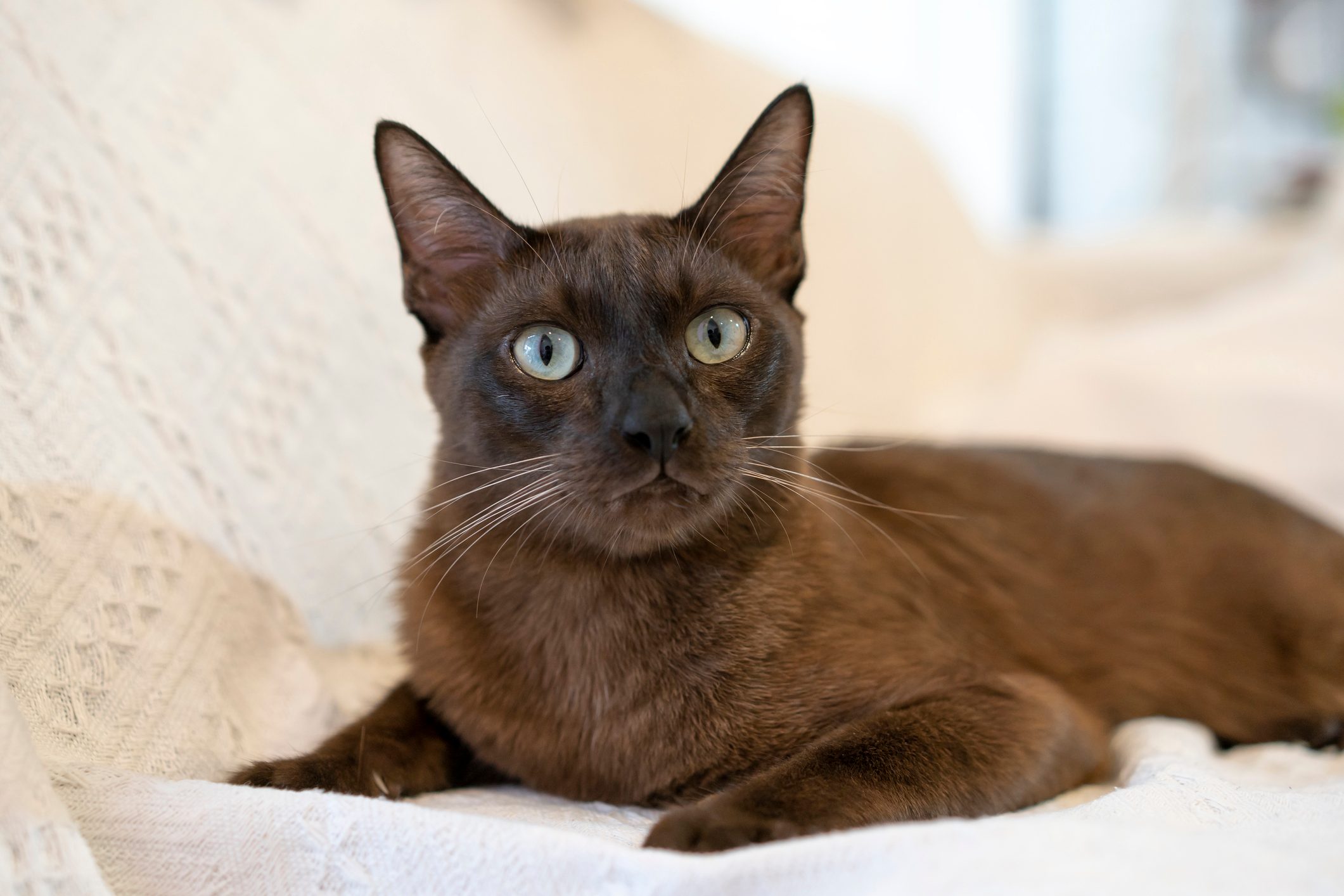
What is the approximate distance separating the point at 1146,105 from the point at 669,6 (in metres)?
4.22

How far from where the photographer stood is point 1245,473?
79.0 inches

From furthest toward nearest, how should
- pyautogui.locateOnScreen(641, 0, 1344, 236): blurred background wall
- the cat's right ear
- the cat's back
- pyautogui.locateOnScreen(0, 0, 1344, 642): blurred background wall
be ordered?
1. pyautogui.locateOnScreen(641, 0, 1344, 236): blurred background wall
2. the cat's back
3. pyautogui.locateOnScreen(0, 0, 1344, 642): blurred background wall
4. the cat's right ear

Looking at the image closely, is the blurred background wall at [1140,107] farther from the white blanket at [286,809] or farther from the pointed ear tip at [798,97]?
the white blanket at [286,809]

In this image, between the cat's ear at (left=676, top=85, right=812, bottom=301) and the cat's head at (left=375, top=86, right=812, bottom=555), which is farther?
the cat's ear at (left=676, top=85, right=812, bottom=301)

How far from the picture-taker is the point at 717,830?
83 centimetres

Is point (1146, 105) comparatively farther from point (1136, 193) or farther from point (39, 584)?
point (39, 584)

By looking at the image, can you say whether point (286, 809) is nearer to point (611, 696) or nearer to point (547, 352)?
point (611, 696)

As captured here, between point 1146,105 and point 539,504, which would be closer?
point 539,504

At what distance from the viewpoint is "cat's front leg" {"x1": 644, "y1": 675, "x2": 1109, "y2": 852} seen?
2.79ft

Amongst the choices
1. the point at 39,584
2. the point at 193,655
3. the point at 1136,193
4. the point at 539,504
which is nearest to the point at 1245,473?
the point at 539,504

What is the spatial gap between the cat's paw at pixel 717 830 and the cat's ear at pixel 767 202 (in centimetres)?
60

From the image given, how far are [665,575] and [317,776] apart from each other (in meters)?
0.39

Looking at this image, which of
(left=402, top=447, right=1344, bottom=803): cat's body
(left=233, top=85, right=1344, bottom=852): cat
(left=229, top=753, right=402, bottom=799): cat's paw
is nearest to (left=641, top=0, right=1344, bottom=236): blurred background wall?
(left=402, top=447, right=1344, bottom=803): cat's body

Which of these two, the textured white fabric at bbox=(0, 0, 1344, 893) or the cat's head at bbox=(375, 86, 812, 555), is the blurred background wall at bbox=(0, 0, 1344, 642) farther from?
the cat's head at bbox=(375, 86, 812, 555)
